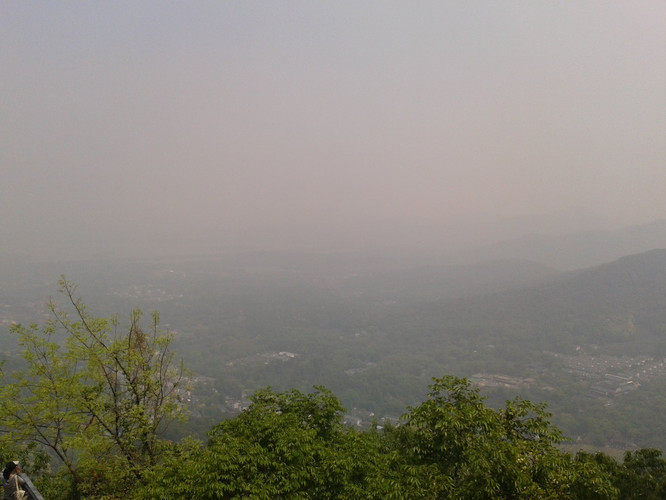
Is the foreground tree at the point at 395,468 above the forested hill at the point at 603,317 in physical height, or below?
above

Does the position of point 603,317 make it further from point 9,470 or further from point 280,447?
point 9,470

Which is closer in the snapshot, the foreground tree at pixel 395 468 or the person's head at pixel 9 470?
the foreground tree at pixel 395 468

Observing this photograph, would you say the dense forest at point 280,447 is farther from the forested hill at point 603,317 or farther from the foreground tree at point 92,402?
the forested hill at point 603,317

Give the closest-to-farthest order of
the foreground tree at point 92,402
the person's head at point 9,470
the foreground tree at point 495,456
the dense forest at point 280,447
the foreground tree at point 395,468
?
A: the foreground tree at point 495,456 < the foreground tree at point 395,468 < the dense forest at point 280,447 < the person's head at point 9,470 < the foreground tree at point 92,402

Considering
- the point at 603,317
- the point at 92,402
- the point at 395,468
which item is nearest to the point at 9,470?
the point at 92,402

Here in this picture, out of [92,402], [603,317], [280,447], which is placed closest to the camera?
[280,447]

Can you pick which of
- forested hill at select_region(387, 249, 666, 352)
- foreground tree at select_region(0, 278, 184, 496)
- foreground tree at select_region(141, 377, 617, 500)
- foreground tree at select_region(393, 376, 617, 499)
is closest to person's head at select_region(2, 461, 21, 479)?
foreground tree at select_region(141, 377, 617, 500)

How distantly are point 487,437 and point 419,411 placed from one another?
275 centimetres

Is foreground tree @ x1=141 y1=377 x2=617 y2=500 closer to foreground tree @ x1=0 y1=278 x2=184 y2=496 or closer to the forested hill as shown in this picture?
foreground tree @ x1=0 y1=278 x2=184 y2=496

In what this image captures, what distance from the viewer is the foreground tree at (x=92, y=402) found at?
17.2 metres

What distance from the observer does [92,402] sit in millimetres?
18234

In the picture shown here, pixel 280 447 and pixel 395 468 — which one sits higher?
pixel 280 447

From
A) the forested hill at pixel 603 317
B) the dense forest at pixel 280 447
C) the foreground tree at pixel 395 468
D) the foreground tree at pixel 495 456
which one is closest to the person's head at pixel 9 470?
the dense forest at pixel 280 447

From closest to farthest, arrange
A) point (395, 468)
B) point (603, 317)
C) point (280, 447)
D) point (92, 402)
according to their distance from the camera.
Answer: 1. point (280, 447)
2. point (395, 468)
3. point (92, 402)
4. point (603, 317)
